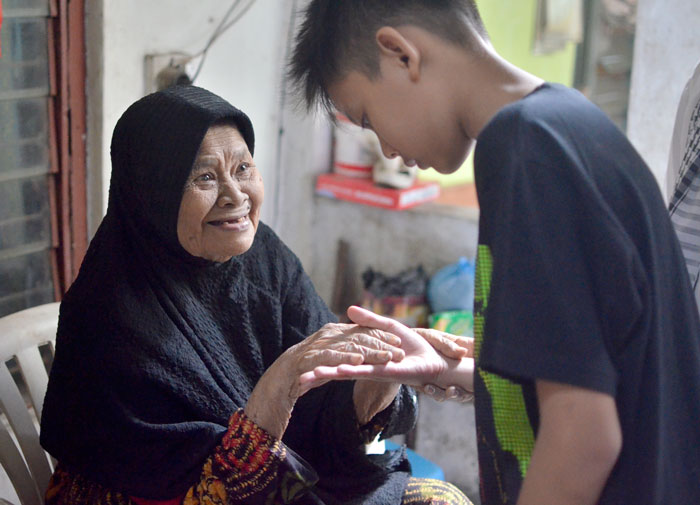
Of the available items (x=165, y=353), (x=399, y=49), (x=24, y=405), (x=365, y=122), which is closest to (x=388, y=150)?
(x=365, y=122)

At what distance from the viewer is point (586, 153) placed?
88cm

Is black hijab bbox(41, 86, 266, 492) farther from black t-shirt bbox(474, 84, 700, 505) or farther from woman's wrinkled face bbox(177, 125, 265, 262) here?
black t-shirt bbox(474, 84, 700, 505)

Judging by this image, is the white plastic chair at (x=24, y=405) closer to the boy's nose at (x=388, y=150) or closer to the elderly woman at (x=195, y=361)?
the elderly woman at (x=195, y=361)

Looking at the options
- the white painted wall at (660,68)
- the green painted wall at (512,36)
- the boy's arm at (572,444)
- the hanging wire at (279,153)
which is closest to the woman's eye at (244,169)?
the boy's arm at (572,444)

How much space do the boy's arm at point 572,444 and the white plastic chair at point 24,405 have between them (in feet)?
4.20

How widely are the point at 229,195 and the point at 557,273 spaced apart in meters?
0.95

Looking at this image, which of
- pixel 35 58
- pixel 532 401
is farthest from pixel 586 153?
pixel 35 58

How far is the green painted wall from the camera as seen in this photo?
14.0 feet

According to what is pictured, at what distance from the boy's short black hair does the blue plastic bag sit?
1.79 m

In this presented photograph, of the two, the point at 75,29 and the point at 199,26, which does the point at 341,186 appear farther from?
the point at 75,29

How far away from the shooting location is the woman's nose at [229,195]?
164 centimetres

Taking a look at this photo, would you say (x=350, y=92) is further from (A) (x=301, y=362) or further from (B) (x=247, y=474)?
(B) (x=247, y=474)

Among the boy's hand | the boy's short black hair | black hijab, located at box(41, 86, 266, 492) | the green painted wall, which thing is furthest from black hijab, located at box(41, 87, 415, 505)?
the green painted wall

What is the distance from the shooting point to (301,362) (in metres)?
1.45
